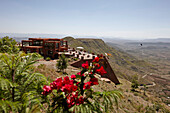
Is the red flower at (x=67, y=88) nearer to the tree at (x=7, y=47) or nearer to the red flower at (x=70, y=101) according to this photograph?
the red flower at (x=70, y=101)

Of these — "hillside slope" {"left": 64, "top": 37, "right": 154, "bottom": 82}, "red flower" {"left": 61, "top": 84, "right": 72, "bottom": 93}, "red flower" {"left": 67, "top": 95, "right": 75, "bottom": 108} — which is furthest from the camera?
"hillside slope" {"left": 64, "top": 37, "right": 154, "bottom": 82}

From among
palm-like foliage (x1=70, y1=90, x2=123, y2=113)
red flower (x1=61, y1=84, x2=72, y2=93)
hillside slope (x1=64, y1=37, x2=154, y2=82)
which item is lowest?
hillside slope (x1=64, y1=37, x2=154, y2=82)

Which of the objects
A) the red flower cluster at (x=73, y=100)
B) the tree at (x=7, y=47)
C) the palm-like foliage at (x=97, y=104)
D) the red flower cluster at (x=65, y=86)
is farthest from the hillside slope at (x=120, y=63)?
the red flower cluster at (x=65, y=86)

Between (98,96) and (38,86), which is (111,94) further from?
(38,86)

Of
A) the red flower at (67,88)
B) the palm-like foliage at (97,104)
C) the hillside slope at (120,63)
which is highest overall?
the red flower at (67,88)

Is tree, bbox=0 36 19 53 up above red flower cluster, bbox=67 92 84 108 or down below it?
above

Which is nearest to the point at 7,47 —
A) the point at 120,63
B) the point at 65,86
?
the point at 65,86

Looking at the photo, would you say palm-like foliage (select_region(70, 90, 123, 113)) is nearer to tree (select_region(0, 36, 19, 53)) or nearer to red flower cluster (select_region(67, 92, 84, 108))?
red flower cluster (select_region(67, 92, 84, 108))

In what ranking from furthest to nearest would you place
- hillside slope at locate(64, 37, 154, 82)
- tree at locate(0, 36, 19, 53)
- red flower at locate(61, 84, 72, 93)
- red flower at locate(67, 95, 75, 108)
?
hillside slope at locate(64, 37, 154, 82) < tree at locate(0, 36, 19, 53) < red flower at locate(67, 95, 75, 108) < red flower at locate(61, 84, 72, 93)

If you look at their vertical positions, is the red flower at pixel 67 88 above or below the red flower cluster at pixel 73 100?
above

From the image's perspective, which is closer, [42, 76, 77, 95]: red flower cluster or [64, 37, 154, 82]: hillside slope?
[42, 76, 77, 95]: red flower cluster

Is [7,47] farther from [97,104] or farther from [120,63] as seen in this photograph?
[120,63]

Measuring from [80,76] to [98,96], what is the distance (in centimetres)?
63

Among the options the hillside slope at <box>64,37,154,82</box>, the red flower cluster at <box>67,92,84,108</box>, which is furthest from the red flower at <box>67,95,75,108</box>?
→ the hillside slope at <box>64,37,154,82</box>
